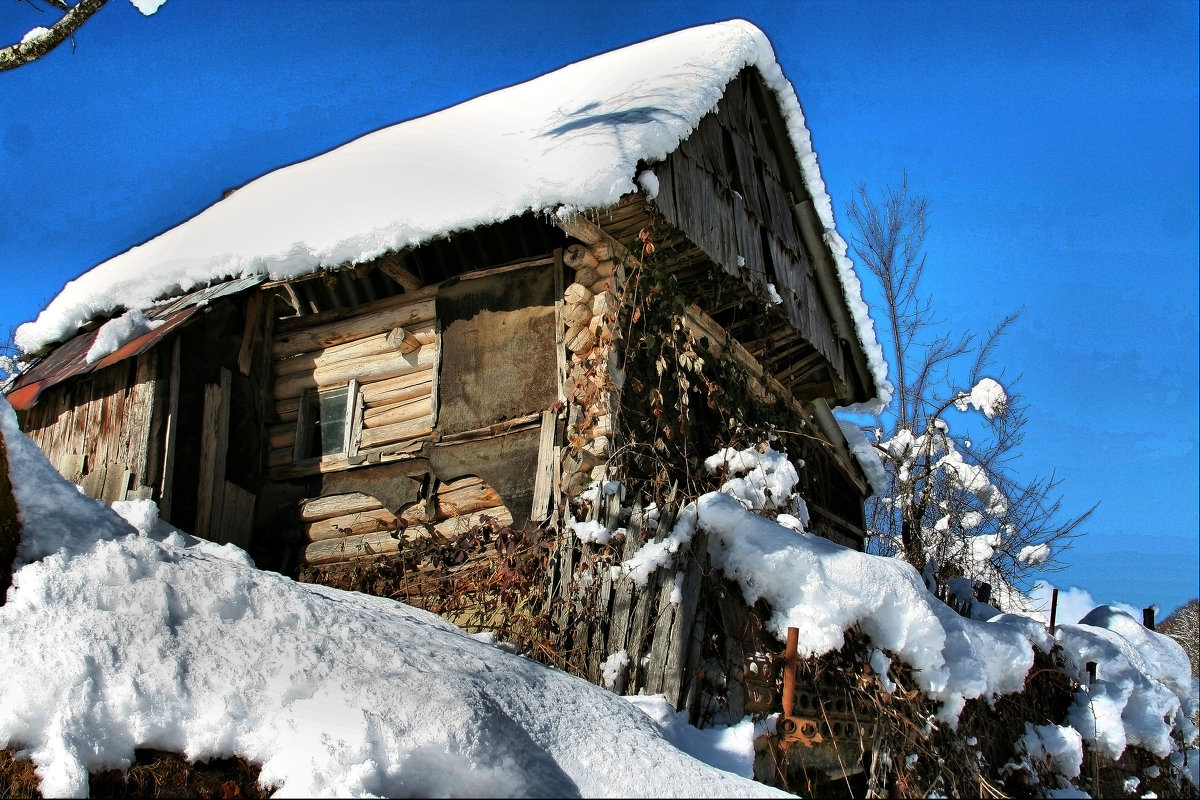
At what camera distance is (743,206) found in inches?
364

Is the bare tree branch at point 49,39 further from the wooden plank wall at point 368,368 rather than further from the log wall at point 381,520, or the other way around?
the log wall at point 381,520

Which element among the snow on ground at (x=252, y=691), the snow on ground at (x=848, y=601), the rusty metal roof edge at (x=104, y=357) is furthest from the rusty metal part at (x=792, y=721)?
the rusty metal roof edge at (x=104, y=357)

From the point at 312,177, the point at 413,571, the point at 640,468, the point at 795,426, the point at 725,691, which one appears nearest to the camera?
the point at 725,691

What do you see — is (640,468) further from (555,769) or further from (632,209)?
(555,769)

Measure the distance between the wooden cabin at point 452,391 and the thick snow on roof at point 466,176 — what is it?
14cm

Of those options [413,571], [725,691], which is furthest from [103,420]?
[725,691]

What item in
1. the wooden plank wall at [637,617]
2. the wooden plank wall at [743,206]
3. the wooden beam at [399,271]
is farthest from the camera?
the wooden plank wall at [743,206]

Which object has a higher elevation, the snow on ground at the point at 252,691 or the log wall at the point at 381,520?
the log wall at the point at 381,520

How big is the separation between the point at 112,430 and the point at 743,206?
19.3 ft

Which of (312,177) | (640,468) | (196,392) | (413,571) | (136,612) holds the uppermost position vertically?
(312,177)

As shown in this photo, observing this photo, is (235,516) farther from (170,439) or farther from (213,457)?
(170,439)

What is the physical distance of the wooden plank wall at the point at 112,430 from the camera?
7.61 metres

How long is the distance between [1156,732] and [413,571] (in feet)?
19.2

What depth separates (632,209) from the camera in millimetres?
7137
